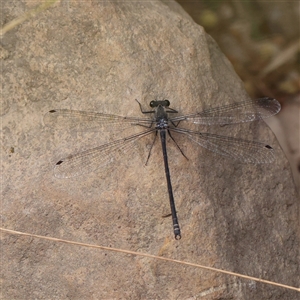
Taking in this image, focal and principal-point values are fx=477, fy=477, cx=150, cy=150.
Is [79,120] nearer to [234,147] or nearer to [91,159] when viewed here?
[91,159]

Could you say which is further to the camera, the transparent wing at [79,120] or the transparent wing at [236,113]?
the transparent wing at [236,113]

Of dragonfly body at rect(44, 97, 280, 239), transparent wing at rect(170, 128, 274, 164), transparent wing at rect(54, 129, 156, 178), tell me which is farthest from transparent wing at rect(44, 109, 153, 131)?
transparent wing at rect(170, 128, 274, 164)

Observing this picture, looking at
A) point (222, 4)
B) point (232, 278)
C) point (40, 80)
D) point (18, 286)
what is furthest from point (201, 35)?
point (222, 4)

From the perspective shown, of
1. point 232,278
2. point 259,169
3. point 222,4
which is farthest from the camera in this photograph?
point 222,4

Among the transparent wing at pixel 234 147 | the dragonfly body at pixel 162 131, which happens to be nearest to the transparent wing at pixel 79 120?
the dragonfly body at pixel 162 131

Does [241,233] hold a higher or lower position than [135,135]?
lower

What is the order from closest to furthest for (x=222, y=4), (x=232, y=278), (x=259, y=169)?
(x=232, y=278), (x=259, y=169), (x=222, y=4)

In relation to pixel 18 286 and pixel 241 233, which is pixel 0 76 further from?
pixel 241 233

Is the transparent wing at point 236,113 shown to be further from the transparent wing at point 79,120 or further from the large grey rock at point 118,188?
the transparent wing at point 79,120
